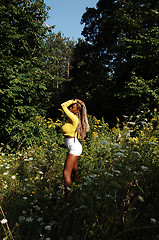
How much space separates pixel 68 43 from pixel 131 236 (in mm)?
40489

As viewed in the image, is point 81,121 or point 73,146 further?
point 81,121

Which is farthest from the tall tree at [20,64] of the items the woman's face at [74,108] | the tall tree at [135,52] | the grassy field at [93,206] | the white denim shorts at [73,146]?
the tall tree at [135,52]

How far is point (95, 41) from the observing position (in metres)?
14.1

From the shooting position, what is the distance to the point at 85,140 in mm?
4664

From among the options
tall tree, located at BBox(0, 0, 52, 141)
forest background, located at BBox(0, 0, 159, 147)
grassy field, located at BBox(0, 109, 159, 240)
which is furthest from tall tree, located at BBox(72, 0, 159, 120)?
grassy field, located at BBox(0, 109, 159, 240)

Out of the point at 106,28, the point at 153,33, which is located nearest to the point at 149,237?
the point at 153,33

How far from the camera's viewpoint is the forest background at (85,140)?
1954mm

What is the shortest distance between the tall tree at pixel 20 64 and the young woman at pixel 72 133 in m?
2.88

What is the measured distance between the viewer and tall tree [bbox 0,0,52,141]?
5203 mm

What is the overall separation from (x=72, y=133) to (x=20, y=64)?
4065 mm

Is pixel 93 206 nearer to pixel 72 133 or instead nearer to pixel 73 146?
pixel 73 146

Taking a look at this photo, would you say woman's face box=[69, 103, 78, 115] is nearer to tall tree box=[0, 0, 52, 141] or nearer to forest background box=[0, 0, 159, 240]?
forest background box=[0, 0, 159, 240]

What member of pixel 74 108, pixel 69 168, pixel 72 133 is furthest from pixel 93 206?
pixel 74 108

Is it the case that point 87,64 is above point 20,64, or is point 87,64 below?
A: above
